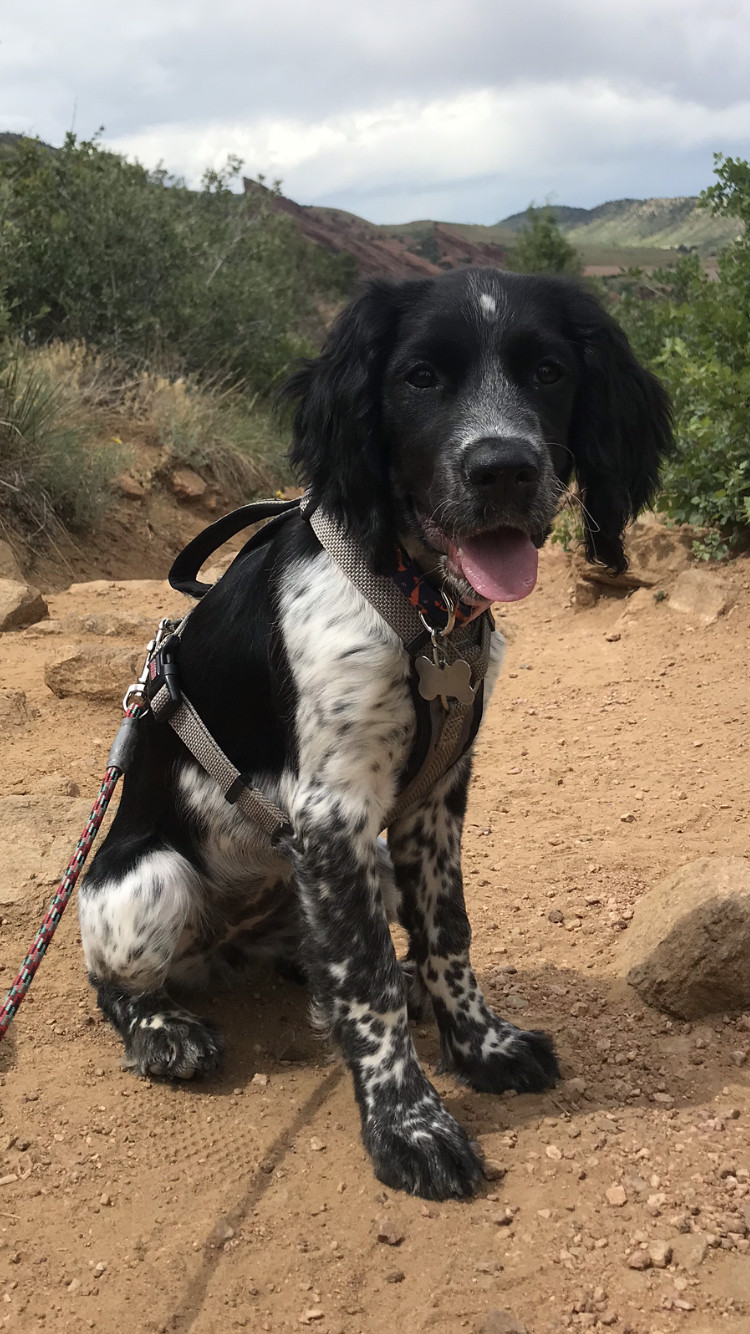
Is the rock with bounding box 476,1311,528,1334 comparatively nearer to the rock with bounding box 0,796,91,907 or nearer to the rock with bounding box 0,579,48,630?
the rock with bounding box 0,796,91,907

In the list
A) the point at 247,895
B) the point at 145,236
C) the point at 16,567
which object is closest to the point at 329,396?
the point at 247,895

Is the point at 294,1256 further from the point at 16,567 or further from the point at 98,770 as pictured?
the point at 16,567

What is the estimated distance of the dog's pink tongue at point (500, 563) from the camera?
2.21 meters

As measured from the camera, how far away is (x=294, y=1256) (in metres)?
1.97

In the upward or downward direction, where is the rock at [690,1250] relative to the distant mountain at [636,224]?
downward

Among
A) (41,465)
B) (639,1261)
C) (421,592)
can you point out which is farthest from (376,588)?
(41,465)

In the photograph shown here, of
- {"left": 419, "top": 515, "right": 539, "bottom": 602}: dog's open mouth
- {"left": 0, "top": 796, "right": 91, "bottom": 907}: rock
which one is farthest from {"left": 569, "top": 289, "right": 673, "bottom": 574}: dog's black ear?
{"left": 0, "top": 796, "right": 91, "bottom": 907}: rock

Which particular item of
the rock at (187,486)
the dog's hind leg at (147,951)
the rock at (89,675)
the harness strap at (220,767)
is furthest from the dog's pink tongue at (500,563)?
the rock at (187,486)

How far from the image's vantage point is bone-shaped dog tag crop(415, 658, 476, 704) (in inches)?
89.5

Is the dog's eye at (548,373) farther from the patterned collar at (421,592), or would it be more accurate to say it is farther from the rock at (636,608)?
the rock at (636,608)

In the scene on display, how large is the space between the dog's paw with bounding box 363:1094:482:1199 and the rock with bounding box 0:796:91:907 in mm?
1436

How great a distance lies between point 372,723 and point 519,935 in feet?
4.04

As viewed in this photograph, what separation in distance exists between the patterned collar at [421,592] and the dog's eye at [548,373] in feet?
1.58

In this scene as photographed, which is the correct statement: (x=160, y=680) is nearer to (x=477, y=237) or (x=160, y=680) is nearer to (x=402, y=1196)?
(x=402, y=1196)
